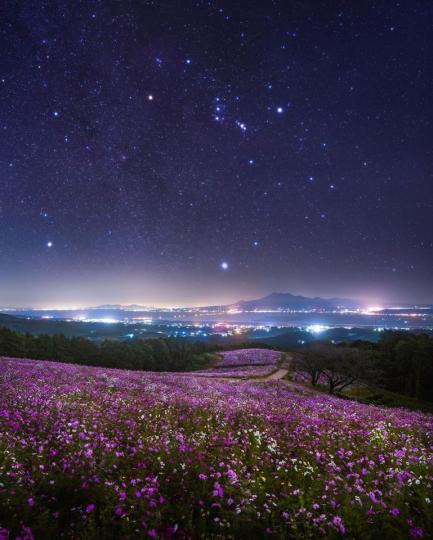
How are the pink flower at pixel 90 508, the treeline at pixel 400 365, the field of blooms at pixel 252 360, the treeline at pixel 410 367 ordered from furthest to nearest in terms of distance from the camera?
the treeline at pixel 410 367 → the field of blooms at pixel 252 360 → the treeline at pixel 400 365 → the pink flower at pixel 90 508

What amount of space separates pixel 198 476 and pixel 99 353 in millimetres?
57380

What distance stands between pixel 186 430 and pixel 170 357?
187ft

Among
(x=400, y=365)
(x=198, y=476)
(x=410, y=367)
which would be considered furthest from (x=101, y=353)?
(x=410, y=367)

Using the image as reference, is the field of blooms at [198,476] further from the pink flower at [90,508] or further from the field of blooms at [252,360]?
the field of blooms at [252,360]

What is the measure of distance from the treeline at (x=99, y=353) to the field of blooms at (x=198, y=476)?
48822 millimetres

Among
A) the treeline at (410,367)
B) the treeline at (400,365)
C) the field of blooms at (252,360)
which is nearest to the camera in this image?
the treeline at (400,365)

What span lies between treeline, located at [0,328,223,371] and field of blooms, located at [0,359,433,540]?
160ft

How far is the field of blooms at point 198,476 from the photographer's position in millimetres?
5254

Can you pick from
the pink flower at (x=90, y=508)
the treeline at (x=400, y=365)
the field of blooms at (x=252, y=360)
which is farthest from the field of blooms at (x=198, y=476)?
the field of blooms at (x=252, y=360)

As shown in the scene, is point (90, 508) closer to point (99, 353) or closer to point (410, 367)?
point (99, 353)

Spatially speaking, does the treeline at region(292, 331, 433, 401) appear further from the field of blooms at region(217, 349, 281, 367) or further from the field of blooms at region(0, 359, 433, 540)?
the field of blooms at region(0, 359, 433, 540)

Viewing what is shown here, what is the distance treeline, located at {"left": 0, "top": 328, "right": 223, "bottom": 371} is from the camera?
5441cm

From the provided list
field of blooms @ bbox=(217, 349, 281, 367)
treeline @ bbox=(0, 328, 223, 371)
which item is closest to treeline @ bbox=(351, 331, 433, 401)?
field of blooms @ bbox=(217, 349, 281, 367)

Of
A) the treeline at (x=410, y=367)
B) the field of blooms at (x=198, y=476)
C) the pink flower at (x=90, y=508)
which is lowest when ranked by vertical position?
the treeline at (x=410, y=367)
